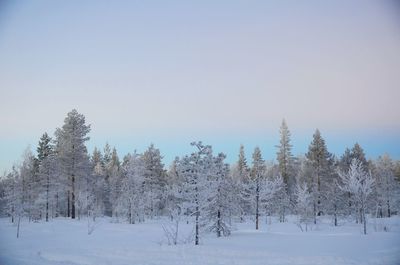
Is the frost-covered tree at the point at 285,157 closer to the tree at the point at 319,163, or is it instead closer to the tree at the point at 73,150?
the tree at the point at 319,163

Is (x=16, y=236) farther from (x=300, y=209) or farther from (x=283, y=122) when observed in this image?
(x=283, y=122)

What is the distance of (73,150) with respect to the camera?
51094 millimetres

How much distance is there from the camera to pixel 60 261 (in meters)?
21.6

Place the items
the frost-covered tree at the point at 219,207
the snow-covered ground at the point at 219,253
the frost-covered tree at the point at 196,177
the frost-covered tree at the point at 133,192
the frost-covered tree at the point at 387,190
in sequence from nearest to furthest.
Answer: the snow-covered ground at the point at 219,253, the frost-covered tree at the point at 196,177, the frost-covered tree at the point at 219,207, the frost-covered tree at the point at 133,192, the frost-covered tree at the point at 387,190

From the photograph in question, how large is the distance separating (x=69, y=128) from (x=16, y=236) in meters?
19.6

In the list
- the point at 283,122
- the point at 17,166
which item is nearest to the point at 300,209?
the point at 283,122

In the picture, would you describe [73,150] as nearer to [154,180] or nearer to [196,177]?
[154,180]

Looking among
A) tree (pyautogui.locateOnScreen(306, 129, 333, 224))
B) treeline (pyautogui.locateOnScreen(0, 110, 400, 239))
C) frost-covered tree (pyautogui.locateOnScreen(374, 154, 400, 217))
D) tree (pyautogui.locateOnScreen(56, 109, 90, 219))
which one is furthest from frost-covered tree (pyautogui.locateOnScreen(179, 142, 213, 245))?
Answer: frost-covered tree (pyautogui.locateOnScreen(374, 154, 400, 217))

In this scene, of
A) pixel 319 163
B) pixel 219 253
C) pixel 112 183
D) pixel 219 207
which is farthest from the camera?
pixel 112 183

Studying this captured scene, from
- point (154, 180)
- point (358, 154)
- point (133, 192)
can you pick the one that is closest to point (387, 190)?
point (358, 154)

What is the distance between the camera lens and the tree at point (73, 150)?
50438 mm

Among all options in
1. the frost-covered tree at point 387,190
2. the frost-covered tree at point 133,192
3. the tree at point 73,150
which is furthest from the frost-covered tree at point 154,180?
the frost-covered tree at point 387,190

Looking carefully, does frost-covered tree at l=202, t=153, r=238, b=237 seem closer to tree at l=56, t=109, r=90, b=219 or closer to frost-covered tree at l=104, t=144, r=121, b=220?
tree at l=56, t=109, r=90, b=219

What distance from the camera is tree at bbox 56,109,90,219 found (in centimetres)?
5044
